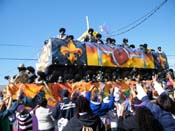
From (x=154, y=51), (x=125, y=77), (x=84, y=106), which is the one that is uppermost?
(x=154, y=51)

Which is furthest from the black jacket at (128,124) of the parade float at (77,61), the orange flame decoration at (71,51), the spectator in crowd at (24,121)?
the orange flame decoration at (71,51)

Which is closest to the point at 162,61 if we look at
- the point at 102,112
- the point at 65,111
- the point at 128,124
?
the point at 65,111

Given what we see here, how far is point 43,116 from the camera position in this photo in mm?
8141

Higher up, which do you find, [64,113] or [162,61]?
[162,61]

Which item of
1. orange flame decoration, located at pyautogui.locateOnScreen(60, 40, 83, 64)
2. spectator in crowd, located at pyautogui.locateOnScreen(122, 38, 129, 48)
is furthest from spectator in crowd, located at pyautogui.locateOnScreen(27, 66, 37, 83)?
spectator in crowd, located at pyautogui.locateOnScreen(122, 38, 129, 48)

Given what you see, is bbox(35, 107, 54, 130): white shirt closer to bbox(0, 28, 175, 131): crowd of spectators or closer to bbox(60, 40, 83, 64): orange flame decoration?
bbox(0, 28, 175, 131): crowd of spectators

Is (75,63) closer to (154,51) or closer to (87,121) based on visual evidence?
(154,51)

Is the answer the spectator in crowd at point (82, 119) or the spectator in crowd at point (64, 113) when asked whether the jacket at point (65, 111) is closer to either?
the spectator in crowd at point (64, 113)

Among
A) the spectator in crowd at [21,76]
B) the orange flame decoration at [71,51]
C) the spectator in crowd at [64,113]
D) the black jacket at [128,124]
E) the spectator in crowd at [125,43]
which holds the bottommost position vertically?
the black jacket at [128,124]

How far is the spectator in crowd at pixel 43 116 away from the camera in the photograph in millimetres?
8125

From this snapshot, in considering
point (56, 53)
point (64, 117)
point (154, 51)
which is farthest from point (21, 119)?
point (154, 51)

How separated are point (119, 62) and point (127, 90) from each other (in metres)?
2.01

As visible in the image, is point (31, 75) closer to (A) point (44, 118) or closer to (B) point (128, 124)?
(A) point (44, 118)

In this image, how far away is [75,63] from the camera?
46.3 ft
